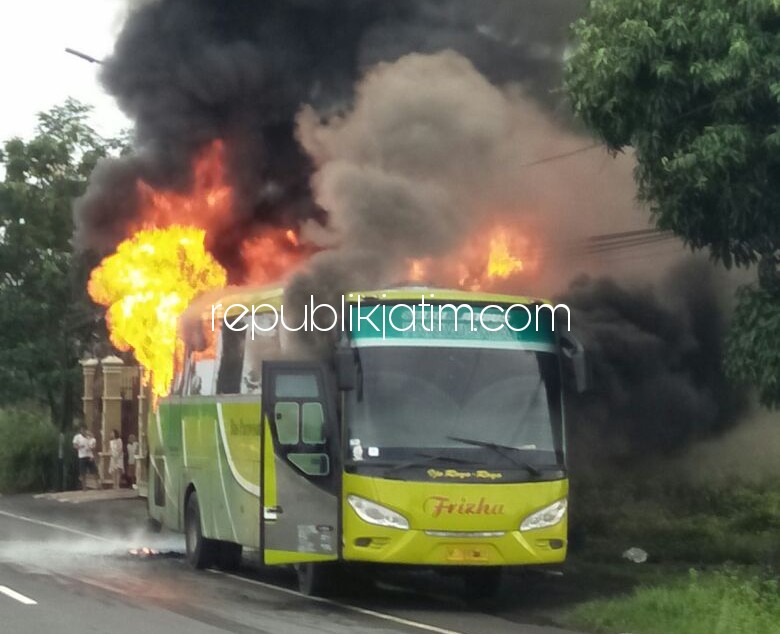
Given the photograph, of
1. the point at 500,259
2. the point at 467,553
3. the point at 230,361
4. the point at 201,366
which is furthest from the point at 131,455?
the point at 467,553

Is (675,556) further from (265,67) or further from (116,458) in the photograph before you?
(116,458)

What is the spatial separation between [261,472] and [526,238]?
876 cm

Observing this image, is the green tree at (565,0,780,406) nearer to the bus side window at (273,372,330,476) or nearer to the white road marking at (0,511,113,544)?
the bus side window at (273,372,330,476)

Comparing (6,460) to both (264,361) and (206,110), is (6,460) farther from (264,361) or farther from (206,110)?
(264,361)

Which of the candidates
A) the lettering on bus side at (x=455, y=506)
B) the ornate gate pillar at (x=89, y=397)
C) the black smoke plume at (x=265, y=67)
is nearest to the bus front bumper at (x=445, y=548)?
the lettering on bus side at (x=455, y=506)

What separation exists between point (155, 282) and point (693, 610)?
11471 millimetres

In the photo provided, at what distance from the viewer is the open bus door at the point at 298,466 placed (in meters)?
13.6

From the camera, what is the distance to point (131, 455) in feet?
123

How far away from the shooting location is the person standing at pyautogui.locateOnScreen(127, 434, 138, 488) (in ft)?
122

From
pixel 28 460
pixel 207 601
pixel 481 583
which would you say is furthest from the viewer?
pixel 28 460

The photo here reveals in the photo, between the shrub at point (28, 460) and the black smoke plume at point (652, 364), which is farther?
the shrub at point (28, 460)

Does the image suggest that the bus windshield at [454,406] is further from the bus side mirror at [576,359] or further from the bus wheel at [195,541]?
the bus wheel at [195,541]

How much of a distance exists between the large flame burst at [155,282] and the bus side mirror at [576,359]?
7854mm

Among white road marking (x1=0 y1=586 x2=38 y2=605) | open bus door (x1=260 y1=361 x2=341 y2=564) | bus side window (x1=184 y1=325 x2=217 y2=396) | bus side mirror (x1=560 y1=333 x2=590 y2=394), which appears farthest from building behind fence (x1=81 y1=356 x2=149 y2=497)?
bus side mirror (x1=560 y1=333 x2=590 y2=394)
